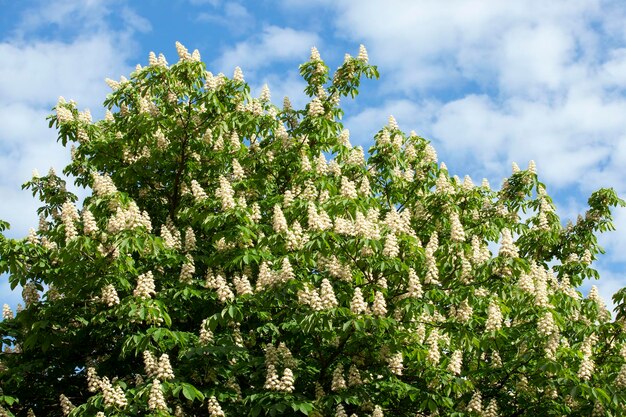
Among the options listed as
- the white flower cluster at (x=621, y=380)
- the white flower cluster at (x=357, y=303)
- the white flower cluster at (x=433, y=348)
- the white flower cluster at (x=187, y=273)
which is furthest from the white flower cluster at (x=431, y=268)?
the white flower cluster at (x=187, y=273)

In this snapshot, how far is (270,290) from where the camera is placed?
31.2ft

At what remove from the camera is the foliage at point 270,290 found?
938 cm

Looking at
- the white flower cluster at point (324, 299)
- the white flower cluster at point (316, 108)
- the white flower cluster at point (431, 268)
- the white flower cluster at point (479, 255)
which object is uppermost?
the white flower cluster at point (316, 108)

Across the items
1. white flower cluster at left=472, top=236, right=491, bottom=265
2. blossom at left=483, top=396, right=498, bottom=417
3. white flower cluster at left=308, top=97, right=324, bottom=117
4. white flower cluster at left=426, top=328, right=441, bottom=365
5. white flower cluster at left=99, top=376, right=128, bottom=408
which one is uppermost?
white flower cluster at left=308, top=97, right=324, bottom=117

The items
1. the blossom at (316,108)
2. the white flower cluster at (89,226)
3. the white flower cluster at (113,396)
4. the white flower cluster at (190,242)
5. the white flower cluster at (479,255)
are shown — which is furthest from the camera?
the blossom at (316,108)

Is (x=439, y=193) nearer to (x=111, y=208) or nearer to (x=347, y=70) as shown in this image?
(x=347, y=70)

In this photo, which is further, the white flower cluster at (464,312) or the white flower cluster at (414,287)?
the white flower cluster at (464,312)

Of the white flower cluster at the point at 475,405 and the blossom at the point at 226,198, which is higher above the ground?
the blossom at the point at 226,198

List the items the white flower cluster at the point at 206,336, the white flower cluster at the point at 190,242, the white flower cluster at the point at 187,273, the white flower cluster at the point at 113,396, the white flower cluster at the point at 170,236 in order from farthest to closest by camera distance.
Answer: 1. the white flower cluster at the point at 190,242
2. the white flower cluster at the point at 170,236
3. the white flower cluster at the point at 187,273
4. the white flower cluster at the point at 206,336
5. the white flower cluster at the point at 113,396

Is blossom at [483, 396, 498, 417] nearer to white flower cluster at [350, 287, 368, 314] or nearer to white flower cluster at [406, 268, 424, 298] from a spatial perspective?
white flower cluster at [406, 268, 424, 298]

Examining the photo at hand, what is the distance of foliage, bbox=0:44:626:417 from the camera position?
30.8ft

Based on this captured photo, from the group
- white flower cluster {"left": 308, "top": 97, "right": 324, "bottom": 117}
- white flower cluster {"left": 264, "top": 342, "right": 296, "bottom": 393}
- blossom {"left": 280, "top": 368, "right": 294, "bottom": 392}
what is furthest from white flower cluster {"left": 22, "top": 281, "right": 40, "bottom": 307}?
white flower cluster {"left": 308, "top": 97, "right": 324, "bottom": 117}

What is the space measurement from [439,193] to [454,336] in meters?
3.36

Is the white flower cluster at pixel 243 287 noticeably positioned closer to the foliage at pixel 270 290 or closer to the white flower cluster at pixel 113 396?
the foliage at pixel 270 290
